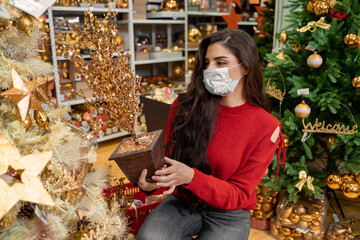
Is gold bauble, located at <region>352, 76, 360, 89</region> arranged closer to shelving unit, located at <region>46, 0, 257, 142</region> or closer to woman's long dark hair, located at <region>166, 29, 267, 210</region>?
woman's long dark hair, located at <region>166, 29, 267, 210</region>

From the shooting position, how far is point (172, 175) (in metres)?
1.05

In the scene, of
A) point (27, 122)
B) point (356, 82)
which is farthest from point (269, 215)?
point (27, 122)

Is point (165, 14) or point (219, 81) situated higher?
point (165, 14)

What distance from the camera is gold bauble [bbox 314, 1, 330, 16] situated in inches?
66.1

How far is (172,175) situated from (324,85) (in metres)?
1.21

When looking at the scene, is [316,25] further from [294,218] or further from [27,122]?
[27,122]

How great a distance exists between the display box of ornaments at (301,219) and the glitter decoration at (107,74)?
4.61 feet

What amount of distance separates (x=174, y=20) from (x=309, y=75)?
8.19 ft

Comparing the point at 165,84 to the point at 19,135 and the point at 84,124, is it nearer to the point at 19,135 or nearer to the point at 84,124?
the point at 84,124

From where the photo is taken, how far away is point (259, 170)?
4.23 ft

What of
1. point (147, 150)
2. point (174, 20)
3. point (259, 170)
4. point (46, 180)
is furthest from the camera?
point (174, 20)

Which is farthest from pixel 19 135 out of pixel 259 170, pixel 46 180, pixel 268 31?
pixel 268 31

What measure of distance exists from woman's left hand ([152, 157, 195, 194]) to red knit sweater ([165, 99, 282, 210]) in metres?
0.17

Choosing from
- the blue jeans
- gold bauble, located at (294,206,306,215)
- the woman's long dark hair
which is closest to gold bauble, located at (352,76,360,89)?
the woman's long dark hair
